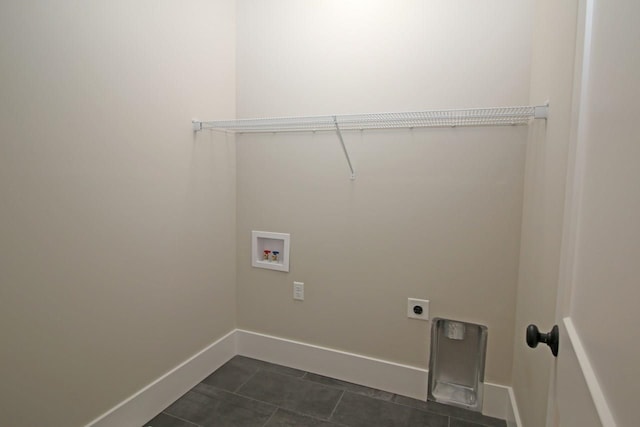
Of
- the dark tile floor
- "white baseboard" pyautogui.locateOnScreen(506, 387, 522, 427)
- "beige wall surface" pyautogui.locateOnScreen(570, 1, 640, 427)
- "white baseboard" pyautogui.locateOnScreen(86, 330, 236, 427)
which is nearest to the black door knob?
"beige wall surface" pyautogui.locateOnScreen(570, 1, 640, 427)

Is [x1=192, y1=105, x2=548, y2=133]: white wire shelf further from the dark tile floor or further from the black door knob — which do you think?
the dark tile floor

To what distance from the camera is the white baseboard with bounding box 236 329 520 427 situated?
1.88 m

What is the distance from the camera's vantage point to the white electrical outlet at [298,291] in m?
2.26

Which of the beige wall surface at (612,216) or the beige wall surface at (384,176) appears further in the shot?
the beige wall surface at (384,176)

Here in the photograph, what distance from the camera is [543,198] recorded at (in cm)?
137

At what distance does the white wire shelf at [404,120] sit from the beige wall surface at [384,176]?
55 mm

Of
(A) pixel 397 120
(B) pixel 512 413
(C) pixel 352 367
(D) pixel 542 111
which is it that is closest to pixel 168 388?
(C) pixel 352 367

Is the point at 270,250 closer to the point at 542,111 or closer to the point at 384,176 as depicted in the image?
the point at 384,176

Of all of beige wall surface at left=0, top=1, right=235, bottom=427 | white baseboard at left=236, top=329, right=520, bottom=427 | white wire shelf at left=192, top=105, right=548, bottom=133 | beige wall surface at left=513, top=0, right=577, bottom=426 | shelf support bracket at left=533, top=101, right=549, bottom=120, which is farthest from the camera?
white baseboard at left=236, top=329, right=520, bottom=427

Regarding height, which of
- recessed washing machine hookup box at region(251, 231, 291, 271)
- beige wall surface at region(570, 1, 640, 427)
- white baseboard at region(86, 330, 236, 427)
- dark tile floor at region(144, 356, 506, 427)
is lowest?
dark tile floor at region(144, 356, 506, 427)

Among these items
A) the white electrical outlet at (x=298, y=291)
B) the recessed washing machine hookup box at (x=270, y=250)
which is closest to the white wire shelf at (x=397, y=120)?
the recessed washing machine hookup box at (x=270, y=250)

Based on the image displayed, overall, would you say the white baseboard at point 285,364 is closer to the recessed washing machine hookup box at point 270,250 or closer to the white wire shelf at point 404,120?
the recessed washing machine hookup box at point 270,250

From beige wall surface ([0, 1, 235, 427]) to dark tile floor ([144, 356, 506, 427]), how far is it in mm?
255

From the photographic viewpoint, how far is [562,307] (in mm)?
772
